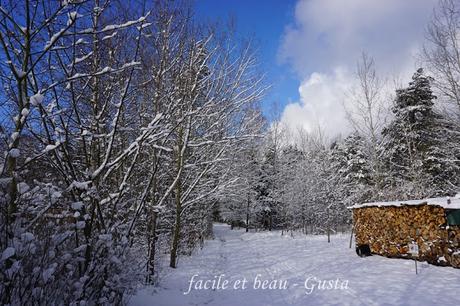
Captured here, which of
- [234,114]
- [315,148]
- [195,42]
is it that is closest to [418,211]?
[234,114]

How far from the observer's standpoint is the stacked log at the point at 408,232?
7863mm

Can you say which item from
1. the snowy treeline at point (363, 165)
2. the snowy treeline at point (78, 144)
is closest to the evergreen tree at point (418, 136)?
the snowy treeline at point (363, 165)

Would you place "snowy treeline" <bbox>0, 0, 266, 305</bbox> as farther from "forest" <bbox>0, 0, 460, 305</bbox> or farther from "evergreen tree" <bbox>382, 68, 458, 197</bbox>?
"evergreen tree" <bbox>382, 68, 458, 197</bbox>

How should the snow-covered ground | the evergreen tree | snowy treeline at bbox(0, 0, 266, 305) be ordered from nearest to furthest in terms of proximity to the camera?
snowy treeline at bbox(0, 0, 266, 305)
the snow-covered ground
the evergreen tree

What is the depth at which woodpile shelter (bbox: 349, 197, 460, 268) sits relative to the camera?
7.79m

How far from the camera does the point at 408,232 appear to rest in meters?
9.21

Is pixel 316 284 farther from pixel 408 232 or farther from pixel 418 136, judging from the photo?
pixel 418 136

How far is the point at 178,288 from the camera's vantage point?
263 inches

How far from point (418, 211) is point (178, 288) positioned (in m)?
7.02

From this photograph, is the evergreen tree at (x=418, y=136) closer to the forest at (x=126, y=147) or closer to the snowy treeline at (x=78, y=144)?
the forest at (x=126, y=147)

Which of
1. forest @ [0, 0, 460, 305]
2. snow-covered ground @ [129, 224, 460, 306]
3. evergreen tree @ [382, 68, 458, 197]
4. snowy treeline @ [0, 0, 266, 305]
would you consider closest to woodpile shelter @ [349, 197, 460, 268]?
snow-covered ground @ [129, 224, 460, 306]

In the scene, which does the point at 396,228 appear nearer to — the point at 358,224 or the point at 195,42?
the point at 358,224

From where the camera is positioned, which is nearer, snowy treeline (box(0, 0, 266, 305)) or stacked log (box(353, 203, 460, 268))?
snowy treeline (box(0, 0, 266, 305))

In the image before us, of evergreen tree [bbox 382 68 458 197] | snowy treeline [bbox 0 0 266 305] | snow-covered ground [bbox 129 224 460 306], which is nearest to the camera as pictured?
snowy treeline [bbox 0 0 266 305]
